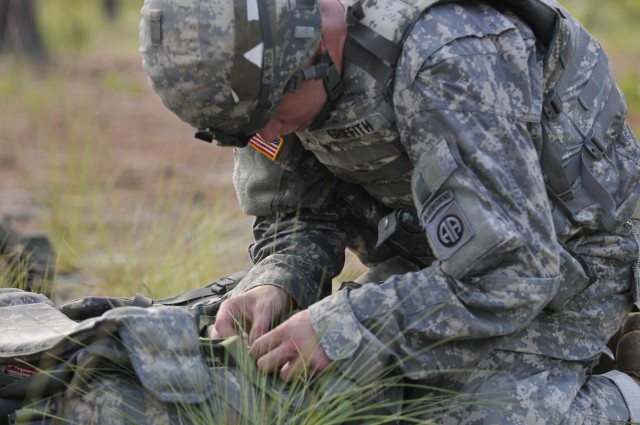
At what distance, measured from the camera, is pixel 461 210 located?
258 cm

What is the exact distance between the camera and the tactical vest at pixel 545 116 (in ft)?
9.07

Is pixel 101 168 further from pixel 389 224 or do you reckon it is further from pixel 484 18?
pixel 484 18

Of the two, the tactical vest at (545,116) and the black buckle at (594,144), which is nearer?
the tactical vest at (545,116)

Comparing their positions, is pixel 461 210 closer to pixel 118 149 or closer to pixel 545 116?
pixel 545 116

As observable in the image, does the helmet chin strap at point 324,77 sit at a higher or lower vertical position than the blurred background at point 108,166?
higher

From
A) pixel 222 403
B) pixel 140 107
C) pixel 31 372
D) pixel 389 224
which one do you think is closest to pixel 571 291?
pixel 389 224

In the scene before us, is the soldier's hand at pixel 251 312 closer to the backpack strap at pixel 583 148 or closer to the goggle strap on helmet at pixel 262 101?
the goggle strap on helmet at pixel 262 101

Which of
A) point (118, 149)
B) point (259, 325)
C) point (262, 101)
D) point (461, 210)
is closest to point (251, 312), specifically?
point (259, 325)

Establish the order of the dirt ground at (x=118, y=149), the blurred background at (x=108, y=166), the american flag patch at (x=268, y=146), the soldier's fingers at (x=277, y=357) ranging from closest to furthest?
the soldier's fingers at (x=277, y=357) → the american flag patch at (x=268, y=146) → the blurred background at (x=108, y=166) → the dirt ground at (x=118, y=149)

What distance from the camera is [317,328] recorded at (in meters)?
2.68

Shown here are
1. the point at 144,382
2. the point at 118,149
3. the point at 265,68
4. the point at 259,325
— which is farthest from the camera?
the point at 118,149

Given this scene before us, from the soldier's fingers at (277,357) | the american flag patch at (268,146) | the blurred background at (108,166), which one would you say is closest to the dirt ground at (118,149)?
the blurred background at (108,166)

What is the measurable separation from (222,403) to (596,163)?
1264mm

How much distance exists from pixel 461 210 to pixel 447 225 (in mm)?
61
